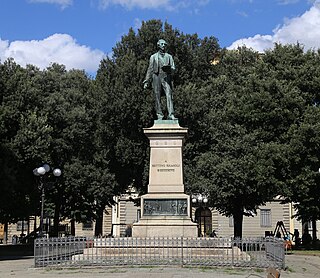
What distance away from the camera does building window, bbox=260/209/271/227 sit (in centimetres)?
5078

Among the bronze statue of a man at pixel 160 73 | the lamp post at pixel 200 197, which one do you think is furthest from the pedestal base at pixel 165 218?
the lamp post at pixel 200 197

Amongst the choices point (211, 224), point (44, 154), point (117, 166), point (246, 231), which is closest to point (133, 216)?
point (211, 224)

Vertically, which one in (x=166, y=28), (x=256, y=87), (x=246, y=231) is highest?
(x=166, y=28)

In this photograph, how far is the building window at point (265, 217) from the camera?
50.8 meters

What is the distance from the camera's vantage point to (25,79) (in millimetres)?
30938

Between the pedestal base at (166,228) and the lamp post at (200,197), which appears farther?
the lamp post at (200,197)

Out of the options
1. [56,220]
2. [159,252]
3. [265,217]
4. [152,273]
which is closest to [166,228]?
[159,252]

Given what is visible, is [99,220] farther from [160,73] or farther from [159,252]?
[159,252]

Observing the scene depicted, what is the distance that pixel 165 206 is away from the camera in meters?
18.8

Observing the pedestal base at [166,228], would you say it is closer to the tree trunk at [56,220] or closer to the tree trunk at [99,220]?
the tree trunk at [56,220]

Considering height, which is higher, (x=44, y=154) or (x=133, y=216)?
(x=44, y=154)

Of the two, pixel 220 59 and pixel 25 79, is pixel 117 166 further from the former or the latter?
pixel 220 59

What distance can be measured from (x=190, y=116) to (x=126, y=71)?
546cm

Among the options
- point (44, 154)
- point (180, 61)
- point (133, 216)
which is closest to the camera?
point (44, 154)
